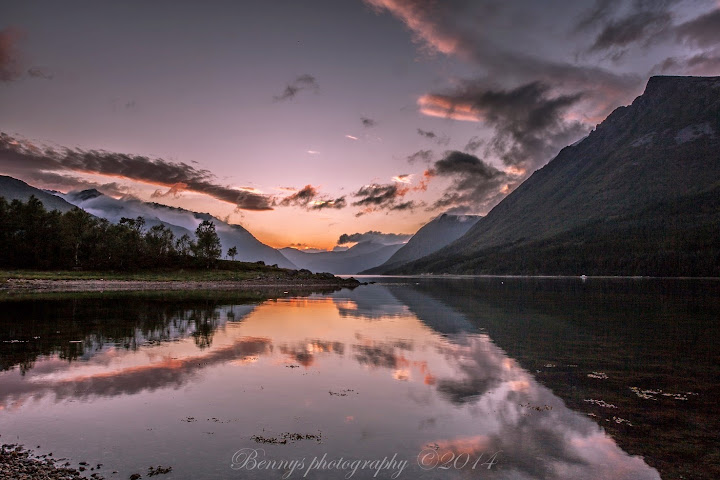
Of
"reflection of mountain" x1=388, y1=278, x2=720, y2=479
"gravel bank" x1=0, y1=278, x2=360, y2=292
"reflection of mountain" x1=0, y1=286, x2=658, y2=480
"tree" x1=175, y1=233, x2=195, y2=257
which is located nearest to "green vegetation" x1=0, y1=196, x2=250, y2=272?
"tree" x1=175, y1=233, x2=195, y2=257

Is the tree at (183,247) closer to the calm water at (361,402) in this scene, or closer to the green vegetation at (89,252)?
the green vegetation at (89,252)

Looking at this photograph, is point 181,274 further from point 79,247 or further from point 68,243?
point 68,243

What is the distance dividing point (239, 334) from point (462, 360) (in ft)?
67.4

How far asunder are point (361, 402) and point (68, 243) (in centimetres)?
14132

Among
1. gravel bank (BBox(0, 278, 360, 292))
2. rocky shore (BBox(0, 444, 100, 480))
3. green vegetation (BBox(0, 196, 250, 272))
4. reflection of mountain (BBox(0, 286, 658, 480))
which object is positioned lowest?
reflection of mountain (BBox(0, 286, 658, 480))

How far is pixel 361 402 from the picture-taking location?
66.0 ft

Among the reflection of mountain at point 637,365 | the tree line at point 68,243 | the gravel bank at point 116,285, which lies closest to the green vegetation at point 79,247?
the tree line at point 68,243

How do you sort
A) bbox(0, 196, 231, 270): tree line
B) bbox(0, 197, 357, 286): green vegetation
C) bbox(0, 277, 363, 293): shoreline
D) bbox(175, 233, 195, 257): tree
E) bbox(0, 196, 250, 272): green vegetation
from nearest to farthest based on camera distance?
bbox(0, 277, 363, 293): shoreline, bbox(0, 197, 357, 286): green vegetation, bbox(0, 196, 250, 272): green vegetation, bbox(0, 196, 231, 270): tree line, bbox(175, 233, 195, 257): tree

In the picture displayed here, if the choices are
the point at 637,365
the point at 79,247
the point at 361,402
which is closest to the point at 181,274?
the point at 79,247

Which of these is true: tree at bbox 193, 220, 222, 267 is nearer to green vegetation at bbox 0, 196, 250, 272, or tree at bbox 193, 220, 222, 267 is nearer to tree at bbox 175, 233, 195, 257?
tree at bbox 175, 233, 195, 257

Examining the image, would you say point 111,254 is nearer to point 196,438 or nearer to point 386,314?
point 386,314

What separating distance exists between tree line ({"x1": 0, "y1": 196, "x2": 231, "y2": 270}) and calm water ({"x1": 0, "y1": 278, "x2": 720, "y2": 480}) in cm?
10567

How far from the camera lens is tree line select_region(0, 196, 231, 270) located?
411 feet

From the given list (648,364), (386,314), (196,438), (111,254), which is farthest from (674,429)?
(111,254)
